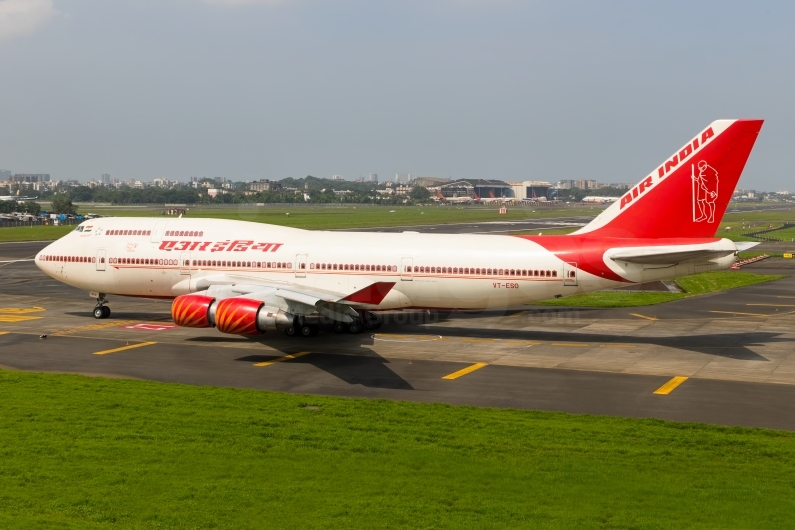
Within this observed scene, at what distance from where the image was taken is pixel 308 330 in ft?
133

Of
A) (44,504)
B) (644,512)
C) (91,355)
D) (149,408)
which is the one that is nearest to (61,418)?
(149,408)

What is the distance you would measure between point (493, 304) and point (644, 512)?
2235cm

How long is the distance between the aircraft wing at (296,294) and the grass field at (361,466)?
8448 mm

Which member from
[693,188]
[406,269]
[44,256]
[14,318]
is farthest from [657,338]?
[14,318]

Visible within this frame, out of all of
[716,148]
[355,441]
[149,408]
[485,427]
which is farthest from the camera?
[716,148]

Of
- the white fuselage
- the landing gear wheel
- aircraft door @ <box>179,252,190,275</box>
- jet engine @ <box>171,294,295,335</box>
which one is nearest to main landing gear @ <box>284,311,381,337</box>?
the landing gear wheel

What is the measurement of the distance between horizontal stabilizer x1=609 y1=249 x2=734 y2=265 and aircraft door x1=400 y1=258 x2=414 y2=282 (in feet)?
31.6

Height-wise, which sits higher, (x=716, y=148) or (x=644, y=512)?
(x=716, y=148)

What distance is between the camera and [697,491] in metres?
18.4

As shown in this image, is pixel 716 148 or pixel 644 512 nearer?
pixel 644 512

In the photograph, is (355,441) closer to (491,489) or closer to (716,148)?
(491,489)

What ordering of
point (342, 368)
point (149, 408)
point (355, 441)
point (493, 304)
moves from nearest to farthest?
point (355, 441), point (149, 408), point (342, 368), point (493, 304)

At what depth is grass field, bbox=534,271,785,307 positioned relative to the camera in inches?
2092

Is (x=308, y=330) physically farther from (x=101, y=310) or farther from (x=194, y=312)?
(x=101, y=310)
